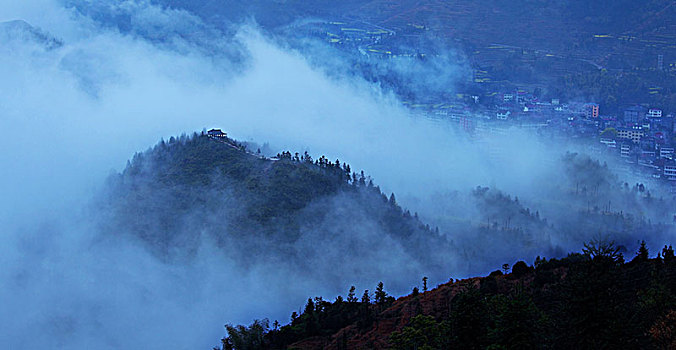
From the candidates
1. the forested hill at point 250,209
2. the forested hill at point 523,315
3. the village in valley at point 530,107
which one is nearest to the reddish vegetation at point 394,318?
the forested hill at point 523,315

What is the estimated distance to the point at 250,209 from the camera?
30.0 m

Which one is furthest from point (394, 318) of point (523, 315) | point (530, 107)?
point (530, 107)

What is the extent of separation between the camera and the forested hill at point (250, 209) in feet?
96.4

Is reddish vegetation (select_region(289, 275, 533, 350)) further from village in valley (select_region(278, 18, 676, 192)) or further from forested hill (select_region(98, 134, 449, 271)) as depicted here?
village in valley (select_region(278, 18, 676, 192))

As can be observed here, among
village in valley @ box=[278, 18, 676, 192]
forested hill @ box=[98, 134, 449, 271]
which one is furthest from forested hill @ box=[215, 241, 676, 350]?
village in valley @ box=[278, 18, 676, 192]

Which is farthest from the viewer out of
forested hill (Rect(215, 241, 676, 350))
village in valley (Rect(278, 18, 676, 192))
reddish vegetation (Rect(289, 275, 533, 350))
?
village in valley (Rect(278, 18, 676, 192))

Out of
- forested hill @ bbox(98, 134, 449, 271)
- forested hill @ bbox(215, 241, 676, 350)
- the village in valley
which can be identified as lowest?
forested hill @ bbox(215, 241, 676, 350)

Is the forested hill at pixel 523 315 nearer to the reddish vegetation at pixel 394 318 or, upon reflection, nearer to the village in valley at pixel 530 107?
the reddish vegetation at pixel 394 318

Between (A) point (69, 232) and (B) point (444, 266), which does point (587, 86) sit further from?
(A) point (69, 232)

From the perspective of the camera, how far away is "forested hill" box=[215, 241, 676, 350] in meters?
10.8

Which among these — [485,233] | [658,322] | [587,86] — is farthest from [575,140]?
[658,322]

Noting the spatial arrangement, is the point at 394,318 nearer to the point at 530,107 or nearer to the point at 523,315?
the point at 523,315

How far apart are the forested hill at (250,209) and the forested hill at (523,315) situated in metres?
7.41

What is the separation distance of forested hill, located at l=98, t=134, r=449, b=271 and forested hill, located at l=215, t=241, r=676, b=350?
24.3 feet
